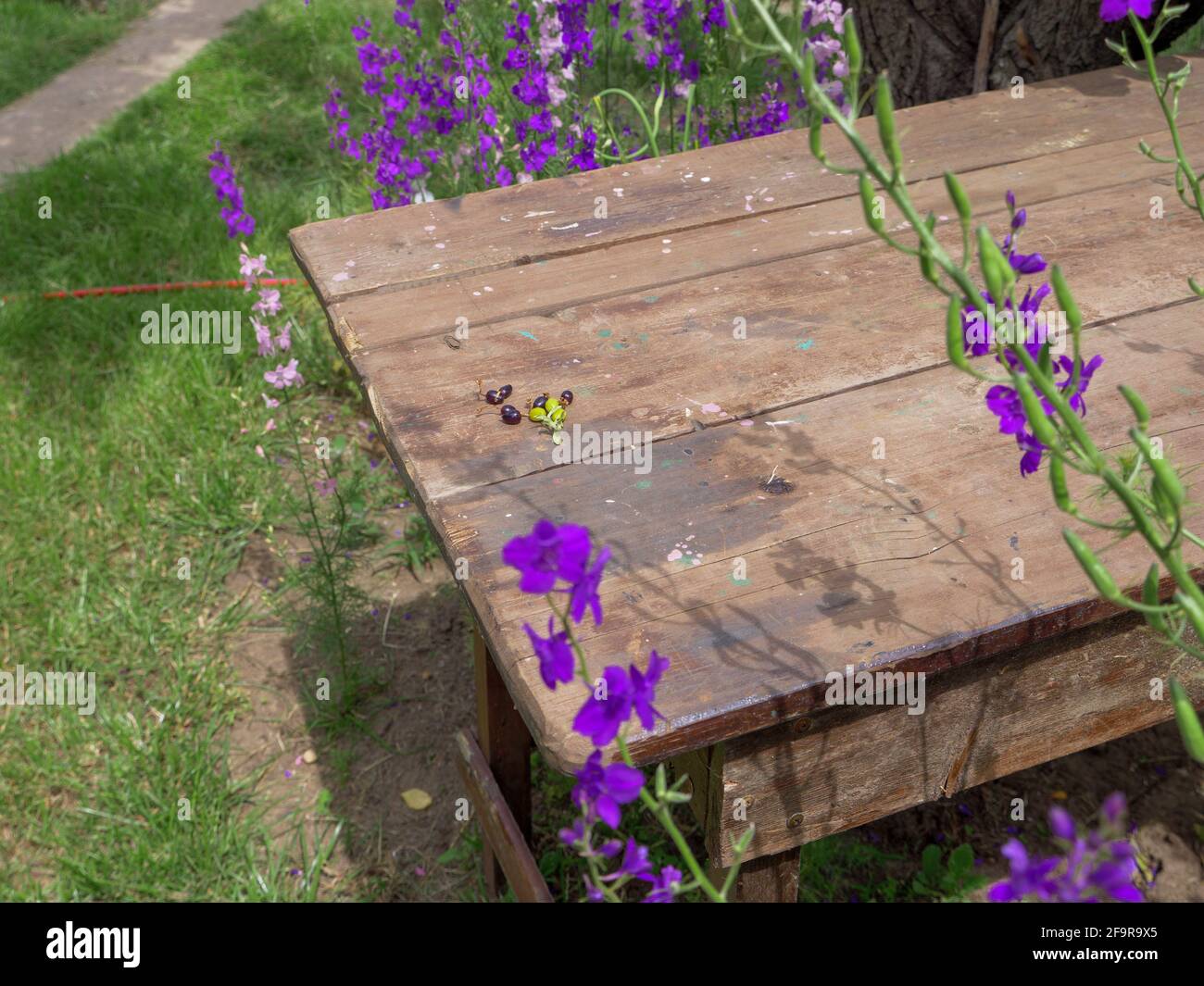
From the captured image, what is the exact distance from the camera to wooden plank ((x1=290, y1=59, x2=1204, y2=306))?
6.08ft

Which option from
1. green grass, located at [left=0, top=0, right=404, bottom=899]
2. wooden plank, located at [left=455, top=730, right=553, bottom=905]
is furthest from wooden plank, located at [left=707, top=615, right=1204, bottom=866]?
green grass, located at [left=0, top=0, right=404, bottom=899]

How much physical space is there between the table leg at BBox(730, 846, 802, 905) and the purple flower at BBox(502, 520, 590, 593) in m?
0.79

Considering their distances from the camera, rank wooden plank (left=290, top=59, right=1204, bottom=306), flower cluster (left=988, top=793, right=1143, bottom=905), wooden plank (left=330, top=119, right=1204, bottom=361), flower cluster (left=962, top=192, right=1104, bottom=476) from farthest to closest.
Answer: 1. wooden plank (left=290, top=59, right=1204, bottom=306)
2. wooden plank (left=330, top=119, right=1204, bottom=361)
3. flower cluster (left=962, top=192, right=1104, bottom=476)
4. flower cluster (left=988, top=793, right=1143, bottom=905)

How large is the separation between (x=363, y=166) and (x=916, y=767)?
3.29m

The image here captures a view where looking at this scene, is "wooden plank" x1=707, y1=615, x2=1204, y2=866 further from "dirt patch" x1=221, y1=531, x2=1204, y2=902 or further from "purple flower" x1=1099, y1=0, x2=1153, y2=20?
"dirt patch" x1=221, y1=531, x2=1204, y2=902

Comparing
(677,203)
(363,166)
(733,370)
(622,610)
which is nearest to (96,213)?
(363,166)

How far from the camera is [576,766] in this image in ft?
3.61

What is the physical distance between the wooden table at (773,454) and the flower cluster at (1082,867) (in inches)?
19.4

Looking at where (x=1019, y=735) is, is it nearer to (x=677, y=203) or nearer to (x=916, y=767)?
(x=916, y=767)

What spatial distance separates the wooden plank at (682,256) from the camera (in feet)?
5.61

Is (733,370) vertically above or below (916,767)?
above

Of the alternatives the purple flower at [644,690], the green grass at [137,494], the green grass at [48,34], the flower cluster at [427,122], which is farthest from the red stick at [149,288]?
the purple flower at [644,690]

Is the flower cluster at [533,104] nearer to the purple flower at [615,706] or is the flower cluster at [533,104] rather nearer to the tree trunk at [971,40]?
the tree trunk at [971,40]

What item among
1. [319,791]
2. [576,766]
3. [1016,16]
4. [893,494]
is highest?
[1016,16]
